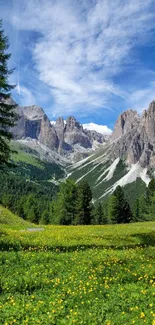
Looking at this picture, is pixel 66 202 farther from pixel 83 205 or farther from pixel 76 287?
pixel 76 287

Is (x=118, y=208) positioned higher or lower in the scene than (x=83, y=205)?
lower

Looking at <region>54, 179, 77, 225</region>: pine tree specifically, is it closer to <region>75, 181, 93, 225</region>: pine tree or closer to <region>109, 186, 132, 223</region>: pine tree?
<region>75, 181, 93, 225</region>: pine tree

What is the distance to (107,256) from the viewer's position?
56.1ft

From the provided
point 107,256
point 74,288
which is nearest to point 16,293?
point 74,288

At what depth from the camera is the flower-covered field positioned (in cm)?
915

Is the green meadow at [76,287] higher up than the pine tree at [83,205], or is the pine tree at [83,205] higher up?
the pine tree at [83,205]

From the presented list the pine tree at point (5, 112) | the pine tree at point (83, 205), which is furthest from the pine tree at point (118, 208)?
the pine tree at point (5, 112)

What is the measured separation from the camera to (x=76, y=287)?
11625 mm

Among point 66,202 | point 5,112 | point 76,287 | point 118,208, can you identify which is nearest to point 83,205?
point 66,202

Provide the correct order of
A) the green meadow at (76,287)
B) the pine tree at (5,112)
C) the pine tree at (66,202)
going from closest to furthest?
the green meadow at (76,287) → the pine tree at (5,112) → the pine tree at (66,202)

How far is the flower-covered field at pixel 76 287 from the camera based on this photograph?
915cm

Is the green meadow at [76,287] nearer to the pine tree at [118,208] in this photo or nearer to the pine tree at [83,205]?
the pine tree at [83,205]

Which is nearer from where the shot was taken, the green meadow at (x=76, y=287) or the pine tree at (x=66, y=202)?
the green meadow at (x=76, y=287)

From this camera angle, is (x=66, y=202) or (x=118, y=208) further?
(x=118, y=208)
